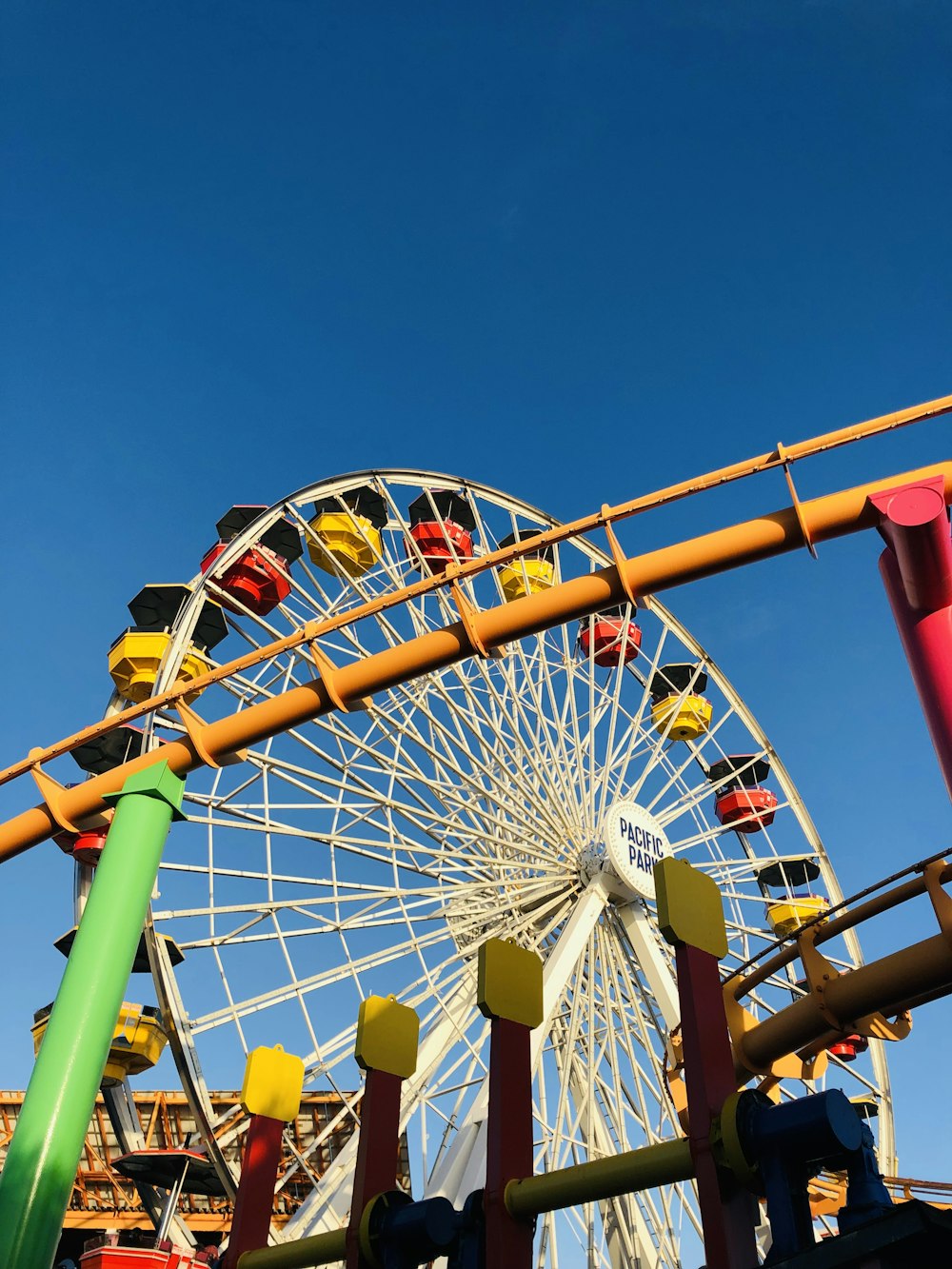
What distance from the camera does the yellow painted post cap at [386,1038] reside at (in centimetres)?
569

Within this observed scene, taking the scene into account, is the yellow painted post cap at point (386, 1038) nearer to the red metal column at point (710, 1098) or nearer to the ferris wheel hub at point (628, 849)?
the red metal column at point (710, 1098)

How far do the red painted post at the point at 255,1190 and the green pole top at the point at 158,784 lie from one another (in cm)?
246

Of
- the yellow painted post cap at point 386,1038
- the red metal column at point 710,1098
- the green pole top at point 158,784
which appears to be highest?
the green pole top at point 158,784

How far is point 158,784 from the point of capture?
26.8 feet

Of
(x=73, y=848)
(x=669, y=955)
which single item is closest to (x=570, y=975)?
(x=669, y=955)

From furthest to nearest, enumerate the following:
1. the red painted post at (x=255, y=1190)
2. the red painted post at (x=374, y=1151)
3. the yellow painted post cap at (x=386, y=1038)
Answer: the red painted post at (x=255, y=1190) < the yellow painted post cap at (x=386, y=1038) < the red painted post at (x=374, y=1151)

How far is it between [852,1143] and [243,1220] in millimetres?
3462

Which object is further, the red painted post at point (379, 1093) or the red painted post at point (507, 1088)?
the red painted post at point (379, 1093)

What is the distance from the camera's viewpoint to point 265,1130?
6383 millimetres

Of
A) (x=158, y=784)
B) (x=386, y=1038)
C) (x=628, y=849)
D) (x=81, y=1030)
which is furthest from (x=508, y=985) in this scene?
(x=628, y=849)

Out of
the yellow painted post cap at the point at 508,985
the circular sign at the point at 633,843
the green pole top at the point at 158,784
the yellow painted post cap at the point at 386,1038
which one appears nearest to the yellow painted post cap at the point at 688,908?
the yellow painted post cap at the point at 508,985

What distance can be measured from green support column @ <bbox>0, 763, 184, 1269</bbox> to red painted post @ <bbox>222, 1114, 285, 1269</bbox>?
3.09 feet

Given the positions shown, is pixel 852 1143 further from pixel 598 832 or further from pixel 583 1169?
pixel 598 832

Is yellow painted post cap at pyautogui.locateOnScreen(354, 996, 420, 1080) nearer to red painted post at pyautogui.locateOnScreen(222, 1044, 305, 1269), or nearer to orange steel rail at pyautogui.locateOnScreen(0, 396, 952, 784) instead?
red painted post at pyautogui.locateOnScreen(222, 1044, 305, 1269)
